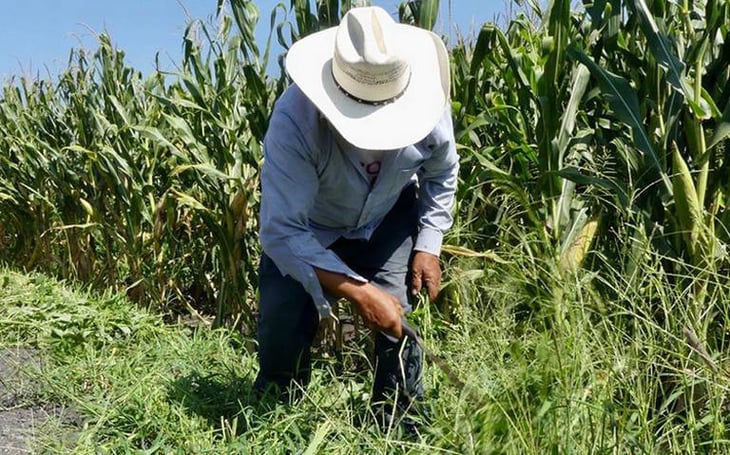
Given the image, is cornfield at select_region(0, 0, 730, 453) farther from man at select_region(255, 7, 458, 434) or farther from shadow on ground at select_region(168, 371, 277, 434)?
shadow on ground at select_region(168, 371, 277, 434)

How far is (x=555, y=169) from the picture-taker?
2.95m

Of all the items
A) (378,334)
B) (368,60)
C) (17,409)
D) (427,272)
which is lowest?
(17,409)

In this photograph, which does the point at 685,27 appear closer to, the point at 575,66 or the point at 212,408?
the point at 575,66

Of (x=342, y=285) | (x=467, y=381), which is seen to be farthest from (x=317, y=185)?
(x=467, y=381)

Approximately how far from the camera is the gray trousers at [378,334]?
9.14 feet

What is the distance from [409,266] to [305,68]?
2.84 ft

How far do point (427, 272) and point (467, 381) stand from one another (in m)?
0.78

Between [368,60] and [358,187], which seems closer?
[368,60]

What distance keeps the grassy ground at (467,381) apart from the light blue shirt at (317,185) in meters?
0.36

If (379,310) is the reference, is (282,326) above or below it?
below

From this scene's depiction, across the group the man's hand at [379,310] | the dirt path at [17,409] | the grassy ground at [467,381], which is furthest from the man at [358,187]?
the dirt path at [17,409]

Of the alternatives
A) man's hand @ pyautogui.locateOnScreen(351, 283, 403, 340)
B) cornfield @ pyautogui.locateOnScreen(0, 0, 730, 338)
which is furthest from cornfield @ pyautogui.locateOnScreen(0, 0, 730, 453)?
man's hand @ pyautogui.locateOnScreen(351, 283, 403, 340)

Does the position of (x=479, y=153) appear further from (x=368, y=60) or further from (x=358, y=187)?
(x=368, y=60)

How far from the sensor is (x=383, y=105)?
229 centimetres
